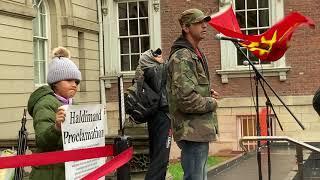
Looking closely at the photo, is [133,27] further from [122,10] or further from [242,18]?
[242,18]

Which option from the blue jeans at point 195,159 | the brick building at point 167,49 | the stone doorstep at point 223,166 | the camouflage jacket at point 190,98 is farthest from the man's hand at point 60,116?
the brick building at point 167,49

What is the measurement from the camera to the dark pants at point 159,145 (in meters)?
6.84

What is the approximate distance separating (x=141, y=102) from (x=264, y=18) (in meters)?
9.86

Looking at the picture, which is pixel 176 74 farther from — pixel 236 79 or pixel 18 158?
pixel 236 79

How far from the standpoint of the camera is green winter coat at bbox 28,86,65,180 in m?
3.66

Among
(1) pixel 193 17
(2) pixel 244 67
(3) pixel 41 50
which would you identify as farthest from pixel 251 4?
(1) pixel 193 17

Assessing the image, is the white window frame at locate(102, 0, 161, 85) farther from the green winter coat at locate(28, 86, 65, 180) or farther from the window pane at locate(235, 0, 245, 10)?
the green winter coat at locate(28, 86, 65, 180)

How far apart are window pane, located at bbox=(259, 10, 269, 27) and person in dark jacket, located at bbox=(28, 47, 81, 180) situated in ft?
41.2

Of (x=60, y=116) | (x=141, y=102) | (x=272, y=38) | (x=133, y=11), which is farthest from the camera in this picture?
(x=133, y=11)

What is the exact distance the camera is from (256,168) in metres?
10.1

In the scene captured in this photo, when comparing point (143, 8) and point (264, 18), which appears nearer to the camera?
point (264, 18)

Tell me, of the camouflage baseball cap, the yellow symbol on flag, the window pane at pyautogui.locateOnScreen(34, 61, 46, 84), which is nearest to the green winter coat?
the camouflage baseball cap

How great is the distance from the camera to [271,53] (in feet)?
24.6

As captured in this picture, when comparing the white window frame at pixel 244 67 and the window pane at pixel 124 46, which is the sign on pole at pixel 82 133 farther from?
the window pane at pixel 124 46
